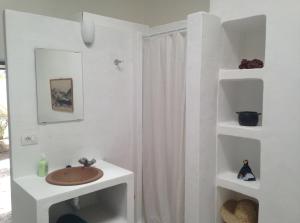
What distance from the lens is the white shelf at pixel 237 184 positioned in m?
1.99

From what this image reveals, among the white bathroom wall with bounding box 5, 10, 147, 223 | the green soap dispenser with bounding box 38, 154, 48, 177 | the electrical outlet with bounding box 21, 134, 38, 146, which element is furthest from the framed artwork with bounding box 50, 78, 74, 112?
the green soap dispenser with bounding box 38, 154, 48, 177

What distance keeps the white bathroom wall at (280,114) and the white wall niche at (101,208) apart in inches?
45.8

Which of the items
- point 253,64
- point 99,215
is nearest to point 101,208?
point 99,215

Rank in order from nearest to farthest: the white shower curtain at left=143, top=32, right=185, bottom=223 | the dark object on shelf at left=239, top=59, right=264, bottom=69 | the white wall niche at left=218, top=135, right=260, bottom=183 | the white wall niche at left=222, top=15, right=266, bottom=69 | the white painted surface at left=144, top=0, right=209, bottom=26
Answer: the dark object on shelf at left=239, top=59, right=264, bottom=69, the white wall niche at left=222, top=15, right=266, bottom=69, the white wall niche at left=218, top=135, right=260, bottom=183, the white shower curtain at left=143, top=32, right=185, bottom=223, the white painted surface at left=144, top=0, right=209, bottom=26

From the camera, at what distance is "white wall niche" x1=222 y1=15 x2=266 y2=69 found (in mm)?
2137

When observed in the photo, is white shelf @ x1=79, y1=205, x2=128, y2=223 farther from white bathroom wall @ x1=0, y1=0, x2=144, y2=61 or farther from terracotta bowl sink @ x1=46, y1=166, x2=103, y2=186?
white bathroom wall @ x1=0, y1=0, x2=144, y2=61

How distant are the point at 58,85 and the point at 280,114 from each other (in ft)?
5.83

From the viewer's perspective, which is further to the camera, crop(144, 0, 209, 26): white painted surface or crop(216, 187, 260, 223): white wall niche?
crop(144, 0, 209, 26): white painted surface

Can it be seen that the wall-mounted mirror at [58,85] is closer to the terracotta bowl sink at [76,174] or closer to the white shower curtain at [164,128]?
the terracotta bowl sink at [76,174]

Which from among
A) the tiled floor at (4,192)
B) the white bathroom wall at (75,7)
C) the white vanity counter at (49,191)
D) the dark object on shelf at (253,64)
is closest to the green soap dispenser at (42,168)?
the white vanity counter at (49,191)

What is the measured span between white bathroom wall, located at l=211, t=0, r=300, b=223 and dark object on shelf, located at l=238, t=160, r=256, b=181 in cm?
20

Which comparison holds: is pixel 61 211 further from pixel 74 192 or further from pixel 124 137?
pixel 124 137

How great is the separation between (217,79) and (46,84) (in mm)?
1444

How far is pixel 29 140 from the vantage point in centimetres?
207
